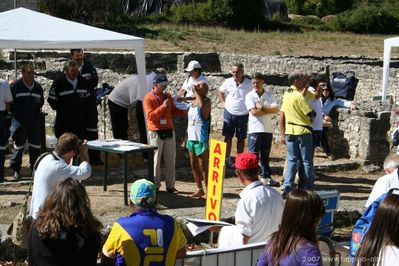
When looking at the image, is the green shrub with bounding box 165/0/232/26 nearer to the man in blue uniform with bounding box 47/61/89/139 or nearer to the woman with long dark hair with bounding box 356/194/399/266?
the man in blue uniform with bounding box 47/61/89/139

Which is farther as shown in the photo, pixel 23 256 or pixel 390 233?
pixel 23 256

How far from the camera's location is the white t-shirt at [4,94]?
450 inches

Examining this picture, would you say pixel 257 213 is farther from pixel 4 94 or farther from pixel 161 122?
pixel 4 94

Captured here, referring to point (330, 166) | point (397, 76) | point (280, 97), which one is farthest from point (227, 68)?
point (330, 166)

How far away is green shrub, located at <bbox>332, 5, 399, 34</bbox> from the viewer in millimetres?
50000

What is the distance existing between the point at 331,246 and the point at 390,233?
Result: 119 cm

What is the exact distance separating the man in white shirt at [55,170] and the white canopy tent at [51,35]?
155 inches

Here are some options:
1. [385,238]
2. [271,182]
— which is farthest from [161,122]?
[385,238]

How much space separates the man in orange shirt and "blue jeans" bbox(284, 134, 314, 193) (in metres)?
1.48

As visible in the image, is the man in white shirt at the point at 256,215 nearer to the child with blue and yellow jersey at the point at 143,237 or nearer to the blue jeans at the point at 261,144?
the child with blue and yellow jersey at the point at 143,237

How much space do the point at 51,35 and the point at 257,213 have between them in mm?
5692

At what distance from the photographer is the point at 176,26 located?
43156 millimetres

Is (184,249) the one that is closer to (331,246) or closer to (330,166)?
(331,246)

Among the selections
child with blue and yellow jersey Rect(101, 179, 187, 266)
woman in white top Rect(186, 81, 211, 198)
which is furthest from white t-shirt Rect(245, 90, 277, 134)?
child with blue and yellow jersey Rect(101, 179, 187, 266)
